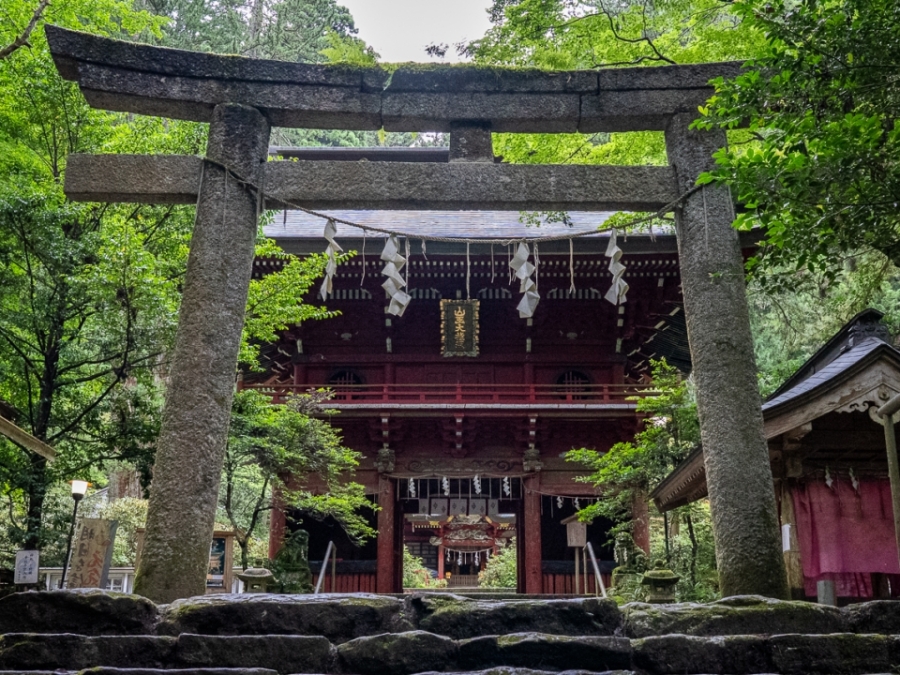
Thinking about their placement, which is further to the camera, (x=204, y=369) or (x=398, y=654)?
(x=204, y=369)

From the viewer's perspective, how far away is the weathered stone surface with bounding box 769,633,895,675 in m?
3.50

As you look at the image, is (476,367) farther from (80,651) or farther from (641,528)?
(80,651)

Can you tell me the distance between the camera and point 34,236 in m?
8.83

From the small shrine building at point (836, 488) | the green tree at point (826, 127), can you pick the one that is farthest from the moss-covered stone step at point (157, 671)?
the small shrine building at point (836, 488)

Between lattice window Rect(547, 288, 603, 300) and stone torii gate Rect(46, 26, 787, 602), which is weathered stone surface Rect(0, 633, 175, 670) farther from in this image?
lattice window Rect(547, 288, 603, 300)

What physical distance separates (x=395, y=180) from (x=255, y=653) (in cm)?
384

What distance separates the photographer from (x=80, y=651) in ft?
11.2

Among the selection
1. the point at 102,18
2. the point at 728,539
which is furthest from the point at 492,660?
the point at 102,18

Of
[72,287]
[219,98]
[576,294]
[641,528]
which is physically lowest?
[641,528]

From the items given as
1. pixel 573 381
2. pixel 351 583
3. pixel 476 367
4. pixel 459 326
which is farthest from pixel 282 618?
pixel 351 583

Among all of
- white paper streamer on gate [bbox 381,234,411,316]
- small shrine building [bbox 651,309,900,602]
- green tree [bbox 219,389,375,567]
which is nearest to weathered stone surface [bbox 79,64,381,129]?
white paper streamer on gate [bbox 381,234,411,316]

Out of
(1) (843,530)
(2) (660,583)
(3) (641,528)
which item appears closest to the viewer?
(1) (843,530)

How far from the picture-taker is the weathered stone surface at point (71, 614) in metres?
3.66

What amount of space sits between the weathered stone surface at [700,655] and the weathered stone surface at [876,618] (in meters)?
0.66
